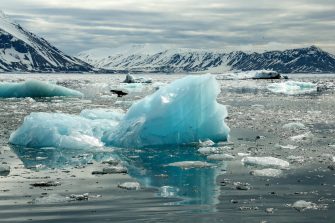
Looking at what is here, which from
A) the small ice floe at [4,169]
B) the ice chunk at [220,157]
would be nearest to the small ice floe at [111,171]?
the small ice floe at [4,169]

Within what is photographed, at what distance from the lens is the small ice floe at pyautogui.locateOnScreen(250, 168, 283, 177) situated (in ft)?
34.7

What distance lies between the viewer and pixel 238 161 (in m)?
12.2

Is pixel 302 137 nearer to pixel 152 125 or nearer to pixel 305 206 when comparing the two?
pixel 152 125

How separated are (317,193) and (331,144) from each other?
6.30 m

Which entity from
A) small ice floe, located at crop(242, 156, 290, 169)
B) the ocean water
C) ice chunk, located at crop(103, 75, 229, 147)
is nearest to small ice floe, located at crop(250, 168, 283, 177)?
the ocean water

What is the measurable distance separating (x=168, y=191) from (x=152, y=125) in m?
5.78

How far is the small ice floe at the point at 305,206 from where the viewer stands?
7.90 metres

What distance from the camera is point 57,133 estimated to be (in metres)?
14.7

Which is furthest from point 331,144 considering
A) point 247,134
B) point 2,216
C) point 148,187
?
point 2,216

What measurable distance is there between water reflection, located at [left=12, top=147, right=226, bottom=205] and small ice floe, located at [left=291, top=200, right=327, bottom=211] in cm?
123

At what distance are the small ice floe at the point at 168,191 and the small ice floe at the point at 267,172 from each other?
2.11m

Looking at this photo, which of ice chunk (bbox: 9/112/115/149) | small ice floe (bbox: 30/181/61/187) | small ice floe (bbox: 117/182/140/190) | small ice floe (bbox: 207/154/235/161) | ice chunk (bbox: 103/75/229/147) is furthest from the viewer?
ice chunk (bbox: 103/75/229/147)

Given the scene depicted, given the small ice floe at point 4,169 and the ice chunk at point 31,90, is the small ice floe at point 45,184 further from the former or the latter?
the ice chunk at point 31,90

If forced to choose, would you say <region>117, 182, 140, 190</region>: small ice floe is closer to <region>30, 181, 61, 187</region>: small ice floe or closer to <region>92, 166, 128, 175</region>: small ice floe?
<region>30, 181, 61, 187</region>: small ice floe
